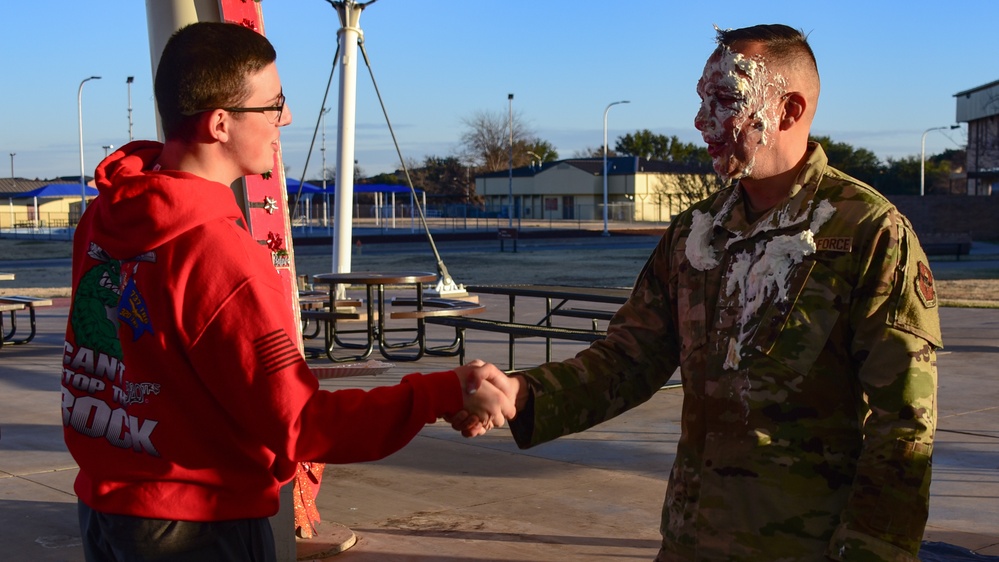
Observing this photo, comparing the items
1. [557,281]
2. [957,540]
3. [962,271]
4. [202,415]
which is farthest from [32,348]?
[962,271]

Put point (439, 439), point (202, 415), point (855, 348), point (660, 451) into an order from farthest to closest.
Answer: point (439, 439) → point (660, 451) → point (855, 348) → point (202, 415)

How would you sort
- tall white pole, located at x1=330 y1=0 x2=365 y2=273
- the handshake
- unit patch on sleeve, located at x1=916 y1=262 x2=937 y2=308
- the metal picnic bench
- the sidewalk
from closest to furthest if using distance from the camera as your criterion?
unit patch on sleeve, located at x1=916 y1=262 x2=937 y2=308 < the handshake < the sidewalk < the metal picnic bench < tall white pole, located at x1=330 y1=0 x2=365 y2=273

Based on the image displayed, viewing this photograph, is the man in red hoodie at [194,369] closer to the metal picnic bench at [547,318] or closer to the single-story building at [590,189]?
the metal picnic bench at [547,318]

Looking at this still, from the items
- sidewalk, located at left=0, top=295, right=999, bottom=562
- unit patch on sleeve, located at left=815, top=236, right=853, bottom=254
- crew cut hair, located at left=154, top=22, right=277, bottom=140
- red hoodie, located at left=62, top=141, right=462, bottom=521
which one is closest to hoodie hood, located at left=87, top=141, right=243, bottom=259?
red hoodie, located at left=62, top=141, right=462, bottom=521

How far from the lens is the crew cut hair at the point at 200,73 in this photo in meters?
2.12

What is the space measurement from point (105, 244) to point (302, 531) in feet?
10.3

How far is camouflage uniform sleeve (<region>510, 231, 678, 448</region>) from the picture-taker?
100 inches

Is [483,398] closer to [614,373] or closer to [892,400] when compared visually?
[614,373]

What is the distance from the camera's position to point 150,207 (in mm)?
2016

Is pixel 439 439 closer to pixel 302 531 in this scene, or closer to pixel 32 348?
pixel 302 531

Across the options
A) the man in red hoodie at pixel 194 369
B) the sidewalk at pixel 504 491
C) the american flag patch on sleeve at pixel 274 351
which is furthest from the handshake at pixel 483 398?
the sidewalk at pixel 504 491

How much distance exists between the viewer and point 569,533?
5.09 metres

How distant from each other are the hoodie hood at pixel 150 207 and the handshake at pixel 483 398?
1.95ft

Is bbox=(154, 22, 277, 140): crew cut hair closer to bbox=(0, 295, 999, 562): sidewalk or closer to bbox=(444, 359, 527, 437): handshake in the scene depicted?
bbox=(444, 359, 527, 437): handshake
